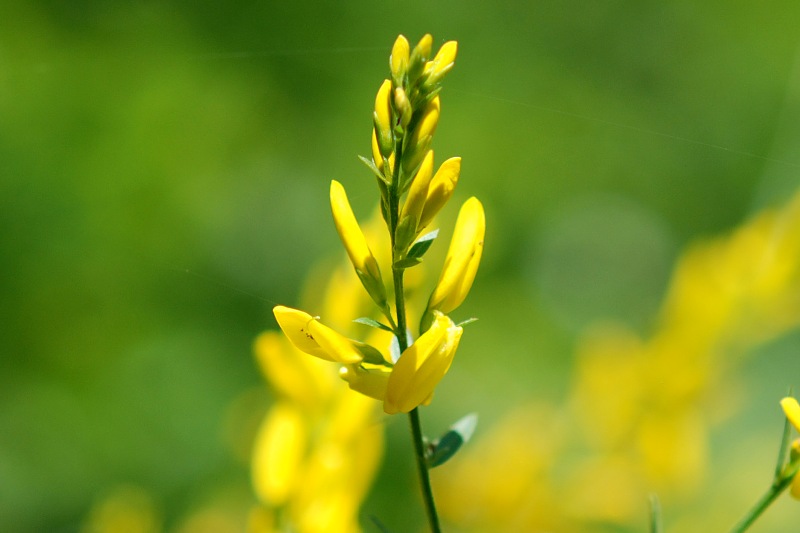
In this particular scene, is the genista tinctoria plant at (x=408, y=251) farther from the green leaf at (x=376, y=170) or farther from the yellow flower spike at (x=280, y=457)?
the yellow flower spike at (x=280, y=457)

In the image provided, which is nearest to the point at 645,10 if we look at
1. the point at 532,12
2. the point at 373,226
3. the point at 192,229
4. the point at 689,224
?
the point at 532,12

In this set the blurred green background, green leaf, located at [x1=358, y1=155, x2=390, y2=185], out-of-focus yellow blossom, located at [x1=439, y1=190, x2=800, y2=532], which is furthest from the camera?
the blurred green background

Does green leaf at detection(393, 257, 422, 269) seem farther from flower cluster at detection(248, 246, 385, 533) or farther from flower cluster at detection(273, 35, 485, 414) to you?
flower cluster at detection(248, 246, 385, 533)

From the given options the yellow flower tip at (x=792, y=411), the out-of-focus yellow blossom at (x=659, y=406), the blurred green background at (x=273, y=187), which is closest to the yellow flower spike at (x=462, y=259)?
the yellow flower tip at (x=792, y=411)

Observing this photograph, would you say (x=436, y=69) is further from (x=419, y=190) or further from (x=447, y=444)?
(x=447, y=444)

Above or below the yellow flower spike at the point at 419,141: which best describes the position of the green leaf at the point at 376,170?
below

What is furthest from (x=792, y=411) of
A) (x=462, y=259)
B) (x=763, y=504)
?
(x=462, y=259)

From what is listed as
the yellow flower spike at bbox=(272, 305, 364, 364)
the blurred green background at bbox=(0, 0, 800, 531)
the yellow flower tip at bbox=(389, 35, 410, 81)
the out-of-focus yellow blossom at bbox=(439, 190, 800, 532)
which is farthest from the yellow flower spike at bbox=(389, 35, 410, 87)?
the blurred green background at bbox=(0, 0, 800, 531)
